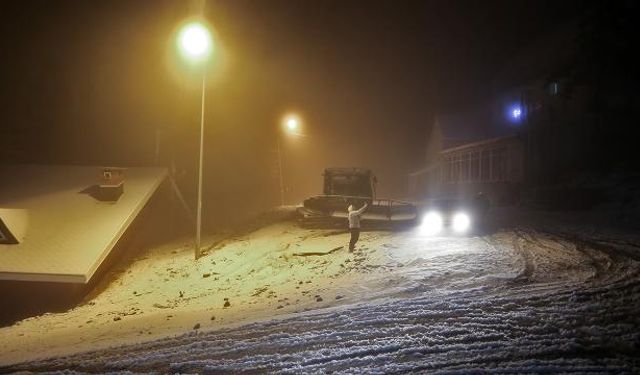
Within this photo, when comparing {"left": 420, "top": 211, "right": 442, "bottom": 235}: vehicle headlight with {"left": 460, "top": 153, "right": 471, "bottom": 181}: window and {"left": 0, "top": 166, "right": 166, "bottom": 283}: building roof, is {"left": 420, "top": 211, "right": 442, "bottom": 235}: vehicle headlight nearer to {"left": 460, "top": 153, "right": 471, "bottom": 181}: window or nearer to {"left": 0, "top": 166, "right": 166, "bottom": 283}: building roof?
{"left": 0, "top": 166, "right": 166, "bottom": 283}: building roof

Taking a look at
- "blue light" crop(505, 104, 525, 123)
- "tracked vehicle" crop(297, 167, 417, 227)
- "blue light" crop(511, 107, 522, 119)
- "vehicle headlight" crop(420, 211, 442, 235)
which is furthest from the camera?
"blue light" crop(505, 104, 525, 123)

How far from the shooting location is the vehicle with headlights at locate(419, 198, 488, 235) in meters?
16.4

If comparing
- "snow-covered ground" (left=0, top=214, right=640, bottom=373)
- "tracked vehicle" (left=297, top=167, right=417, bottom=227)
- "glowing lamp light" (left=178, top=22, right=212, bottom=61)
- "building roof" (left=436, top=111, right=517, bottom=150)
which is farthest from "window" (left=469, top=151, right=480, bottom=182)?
"glowing lamp light" (left=178, top=22, right=212, bottom=61)

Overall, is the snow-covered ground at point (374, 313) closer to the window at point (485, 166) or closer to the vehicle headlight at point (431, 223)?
the vehicle headlight at point (431, 223)

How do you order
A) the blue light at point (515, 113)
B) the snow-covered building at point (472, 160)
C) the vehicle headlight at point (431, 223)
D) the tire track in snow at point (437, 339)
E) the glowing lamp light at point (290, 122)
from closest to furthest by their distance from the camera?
the tire track in snow at point (437, 339), the vehicle headlight at point (431, 223), the snow-covered building at point (472, 160), the glowing lamp light at point (290, 122), the blue light at point (515, 113)

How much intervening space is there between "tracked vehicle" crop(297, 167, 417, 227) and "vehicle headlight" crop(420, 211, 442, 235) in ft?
1.90

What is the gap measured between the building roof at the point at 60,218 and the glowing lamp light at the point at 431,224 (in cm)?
1073

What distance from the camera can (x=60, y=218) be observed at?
15.1 m

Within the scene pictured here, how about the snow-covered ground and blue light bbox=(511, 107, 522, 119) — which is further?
blue light bbox=(511, 107, 522, 119)

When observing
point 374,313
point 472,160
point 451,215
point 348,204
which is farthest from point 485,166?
point 374,313

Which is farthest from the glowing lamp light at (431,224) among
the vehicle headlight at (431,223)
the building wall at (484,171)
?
the building wall at (484,171)

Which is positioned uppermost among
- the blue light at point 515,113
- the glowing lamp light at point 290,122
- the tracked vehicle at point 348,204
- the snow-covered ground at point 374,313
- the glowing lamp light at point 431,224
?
the blue light at point 515,113

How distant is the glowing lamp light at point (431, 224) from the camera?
51.0 feet

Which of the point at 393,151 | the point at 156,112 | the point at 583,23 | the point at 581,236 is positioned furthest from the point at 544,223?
the point at 393,151
